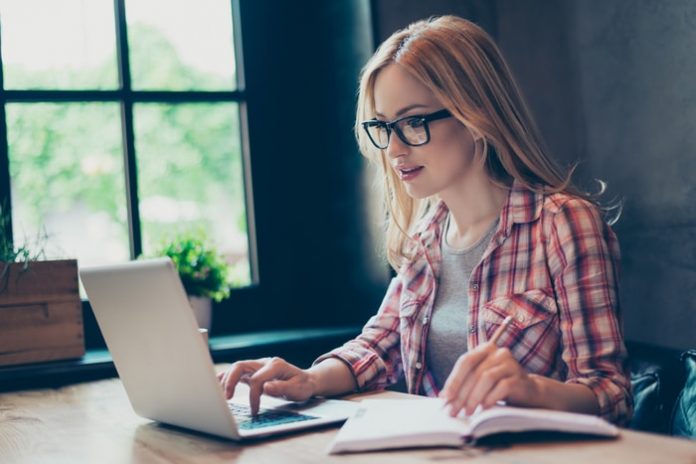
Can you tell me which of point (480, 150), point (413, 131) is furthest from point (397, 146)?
point (480, 150)

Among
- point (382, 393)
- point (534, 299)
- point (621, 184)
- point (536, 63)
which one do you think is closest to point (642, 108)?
point (621, 184)

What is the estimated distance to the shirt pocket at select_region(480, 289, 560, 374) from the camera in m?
1.73

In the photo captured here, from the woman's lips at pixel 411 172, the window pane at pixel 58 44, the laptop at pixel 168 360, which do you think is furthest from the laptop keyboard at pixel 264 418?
the window pane at pixel 58 44

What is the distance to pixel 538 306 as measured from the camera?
1732mm

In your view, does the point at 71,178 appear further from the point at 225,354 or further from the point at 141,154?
the point at 225,354

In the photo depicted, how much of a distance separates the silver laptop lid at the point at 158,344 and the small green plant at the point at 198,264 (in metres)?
1.16

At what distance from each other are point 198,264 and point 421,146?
3.72 ft

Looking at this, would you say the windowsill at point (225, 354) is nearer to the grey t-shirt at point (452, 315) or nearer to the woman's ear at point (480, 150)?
the grey t-shirt at point (452, 315)

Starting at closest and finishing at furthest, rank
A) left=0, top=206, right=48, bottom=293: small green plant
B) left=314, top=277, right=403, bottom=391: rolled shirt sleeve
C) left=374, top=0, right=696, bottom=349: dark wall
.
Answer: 1. left=314, top=277, right=403, bottom=391: rolled shirt sleeve
2. left=0, top=206, right=48, bottom=293: small green plant
3. left=374, top=0, right=696, bottom=349: dark wall

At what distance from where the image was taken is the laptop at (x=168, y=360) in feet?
4.13

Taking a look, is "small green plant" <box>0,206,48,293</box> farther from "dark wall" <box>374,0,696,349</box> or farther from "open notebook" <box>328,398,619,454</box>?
"open notebook" <box>328,398,619,454</box>

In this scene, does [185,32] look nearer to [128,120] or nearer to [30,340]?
[128,120]

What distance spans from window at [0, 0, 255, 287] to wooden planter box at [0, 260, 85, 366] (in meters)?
0.24

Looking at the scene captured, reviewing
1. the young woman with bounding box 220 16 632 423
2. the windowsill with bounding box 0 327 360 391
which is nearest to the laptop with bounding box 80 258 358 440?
the young woman with bounding box 220 16 632 423
